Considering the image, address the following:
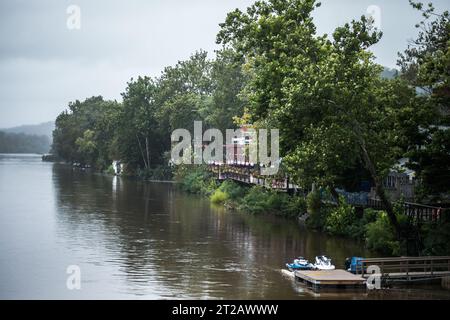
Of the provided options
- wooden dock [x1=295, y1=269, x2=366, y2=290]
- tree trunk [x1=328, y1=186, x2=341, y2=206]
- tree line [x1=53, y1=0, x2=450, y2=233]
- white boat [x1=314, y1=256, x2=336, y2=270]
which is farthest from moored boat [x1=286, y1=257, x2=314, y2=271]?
tree trunk [x1=328, y1=186, x2=341, y2=206]

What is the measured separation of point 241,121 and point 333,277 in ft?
134

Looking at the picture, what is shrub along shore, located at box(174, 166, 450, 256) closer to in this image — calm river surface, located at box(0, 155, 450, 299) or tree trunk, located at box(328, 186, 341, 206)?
tree trunk, located at box(328, 186, 341, 206)

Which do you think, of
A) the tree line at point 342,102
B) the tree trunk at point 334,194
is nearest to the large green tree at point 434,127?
the tree line at point 342,102

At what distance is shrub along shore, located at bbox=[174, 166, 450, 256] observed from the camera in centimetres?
4026

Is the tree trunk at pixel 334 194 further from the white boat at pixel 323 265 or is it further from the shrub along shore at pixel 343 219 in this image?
the white boat at pixel 323 265

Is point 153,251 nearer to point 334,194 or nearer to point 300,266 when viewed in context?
point 300,266

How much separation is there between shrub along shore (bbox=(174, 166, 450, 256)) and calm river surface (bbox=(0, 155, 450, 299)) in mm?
1405

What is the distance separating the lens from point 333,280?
108 ft

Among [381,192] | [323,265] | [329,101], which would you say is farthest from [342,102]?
[323,265]

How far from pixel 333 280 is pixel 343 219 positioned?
58.6 feet

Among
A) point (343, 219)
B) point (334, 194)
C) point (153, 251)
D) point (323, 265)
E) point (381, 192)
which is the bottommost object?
point (153, 251)

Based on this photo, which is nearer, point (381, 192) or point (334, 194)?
point (381, 192)

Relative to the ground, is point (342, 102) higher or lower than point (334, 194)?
higher

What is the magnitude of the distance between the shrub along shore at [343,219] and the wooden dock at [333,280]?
7.48m
